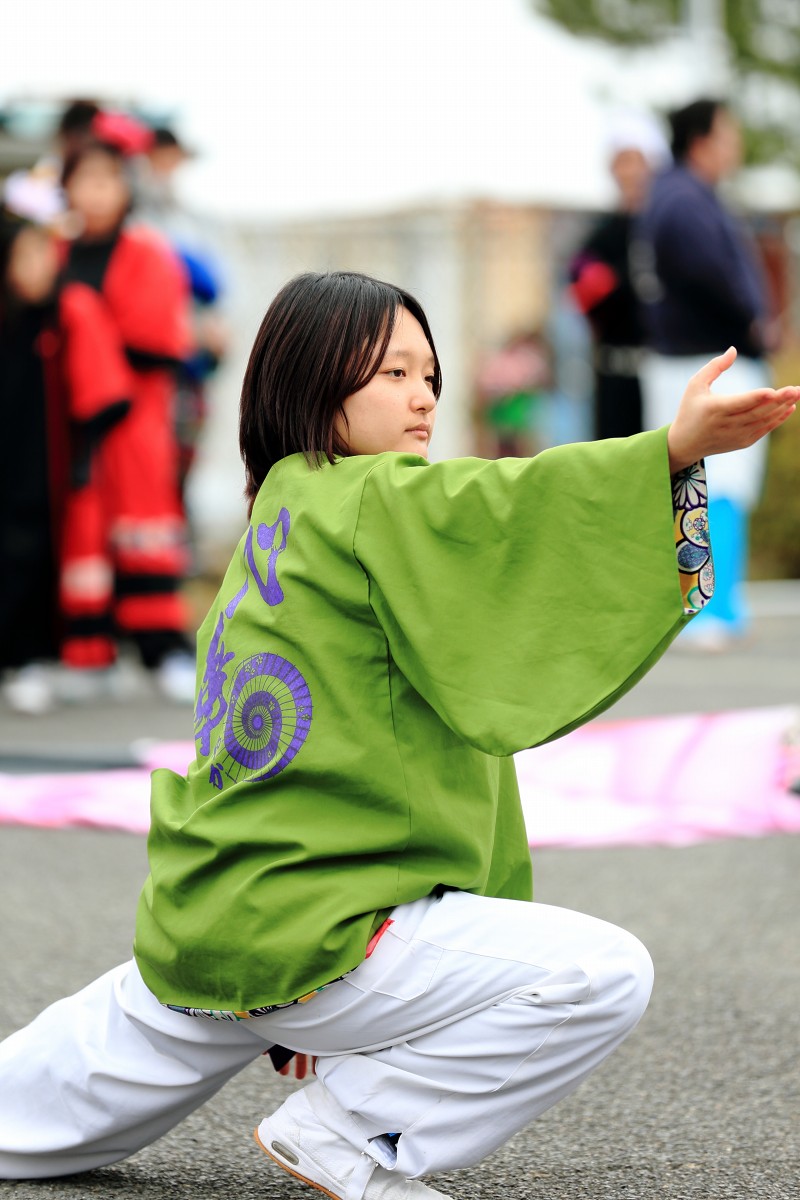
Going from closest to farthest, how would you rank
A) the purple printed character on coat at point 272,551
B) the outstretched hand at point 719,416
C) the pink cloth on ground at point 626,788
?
the outstretched hand at point 719,416 → the purple printed character on coat at point 272,551 → the pink cloth on ground at point 626,788

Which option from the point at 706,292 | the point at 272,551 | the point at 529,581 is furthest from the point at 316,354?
the point at 706,292

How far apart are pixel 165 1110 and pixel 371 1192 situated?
1.01 feet

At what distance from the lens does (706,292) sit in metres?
7.00

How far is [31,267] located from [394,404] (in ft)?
14.3

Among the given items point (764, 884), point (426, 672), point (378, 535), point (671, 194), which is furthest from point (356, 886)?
point (671, 194)

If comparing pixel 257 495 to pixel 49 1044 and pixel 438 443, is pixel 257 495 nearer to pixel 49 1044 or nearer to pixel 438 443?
pixel 49 1044

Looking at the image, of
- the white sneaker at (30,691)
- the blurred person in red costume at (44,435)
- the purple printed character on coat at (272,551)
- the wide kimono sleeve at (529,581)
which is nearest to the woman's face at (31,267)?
the blurred person in red costume at (44,435)

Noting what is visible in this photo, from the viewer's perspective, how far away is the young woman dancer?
76.5 inches

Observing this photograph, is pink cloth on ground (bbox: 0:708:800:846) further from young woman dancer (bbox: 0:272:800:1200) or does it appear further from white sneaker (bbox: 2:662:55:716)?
young woman dancer (bbox: 0:272:800:1200)

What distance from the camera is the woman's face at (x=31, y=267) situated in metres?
6.23

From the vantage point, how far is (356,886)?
6.45ft

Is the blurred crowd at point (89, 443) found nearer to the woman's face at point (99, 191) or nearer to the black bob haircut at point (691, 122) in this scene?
the woman's face at point (99, 191)

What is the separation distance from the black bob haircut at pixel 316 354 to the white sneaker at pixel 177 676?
4.08 metres

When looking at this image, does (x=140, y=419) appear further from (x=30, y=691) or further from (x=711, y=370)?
(x=711, y=370)
